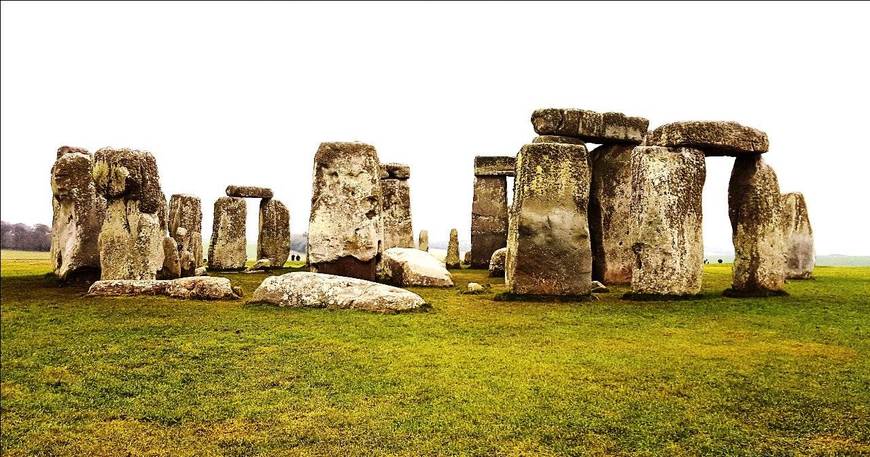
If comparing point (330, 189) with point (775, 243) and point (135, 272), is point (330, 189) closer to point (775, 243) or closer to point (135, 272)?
point (135, 272)

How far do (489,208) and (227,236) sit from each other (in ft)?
26.8

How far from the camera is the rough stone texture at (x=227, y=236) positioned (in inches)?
762

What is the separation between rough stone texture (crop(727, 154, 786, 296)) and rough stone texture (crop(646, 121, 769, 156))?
0.46 metres

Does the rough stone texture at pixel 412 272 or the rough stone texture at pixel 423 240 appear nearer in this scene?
the rough stone texture at pixel 412 272

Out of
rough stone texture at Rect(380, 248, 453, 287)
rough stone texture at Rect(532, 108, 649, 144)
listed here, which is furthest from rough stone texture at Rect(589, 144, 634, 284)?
rough stone texture at Rect(380, 248, 453, 287)

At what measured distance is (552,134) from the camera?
43.2 ft

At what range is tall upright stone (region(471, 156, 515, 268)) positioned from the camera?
21.2m

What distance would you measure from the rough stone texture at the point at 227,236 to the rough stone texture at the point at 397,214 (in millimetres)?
4770

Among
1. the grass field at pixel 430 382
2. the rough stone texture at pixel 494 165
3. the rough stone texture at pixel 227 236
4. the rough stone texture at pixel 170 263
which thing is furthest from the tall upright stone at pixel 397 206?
the grass field at pixel 430 382

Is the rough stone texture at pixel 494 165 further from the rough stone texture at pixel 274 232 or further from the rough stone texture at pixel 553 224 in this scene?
the rough stone texture at pixel 553 224

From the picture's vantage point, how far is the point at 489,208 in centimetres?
2122

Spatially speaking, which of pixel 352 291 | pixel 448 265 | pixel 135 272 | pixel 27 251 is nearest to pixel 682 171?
pixel 352 291

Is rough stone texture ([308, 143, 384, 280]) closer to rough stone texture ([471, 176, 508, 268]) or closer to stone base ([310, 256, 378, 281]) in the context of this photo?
stone base ([310, 256, 378, 281])

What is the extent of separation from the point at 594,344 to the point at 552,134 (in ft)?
21.4
